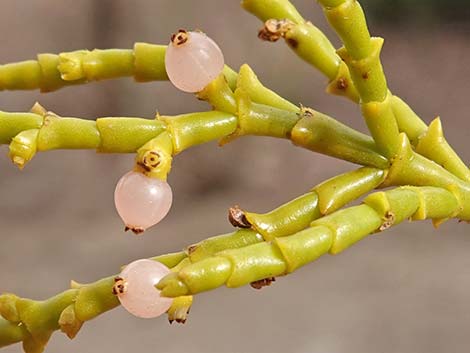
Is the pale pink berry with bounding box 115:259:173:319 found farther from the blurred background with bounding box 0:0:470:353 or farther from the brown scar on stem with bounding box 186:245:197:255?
the blurred background with bounding box 0:0:470:353

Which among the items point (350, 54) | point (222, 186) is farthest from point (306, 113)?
A: point (222, 186)

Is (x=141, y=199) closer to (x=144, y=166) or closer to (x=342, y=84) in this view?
(x=144, y=166)

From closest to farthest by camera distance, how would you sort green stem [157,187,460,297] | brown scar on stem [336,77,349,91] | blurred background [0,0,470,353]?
green stem [157,187,460,297] → brown scar on stem [336,77,349,91] → blurred background [0,0,470,353]

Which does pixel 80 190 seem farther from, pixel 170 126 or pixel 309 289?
pixel 170 126

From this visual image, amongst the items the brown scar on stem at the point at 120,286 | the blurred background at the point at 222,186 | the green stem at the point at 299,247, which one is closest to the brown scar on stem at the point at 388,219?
the green stem at the point at 299,247

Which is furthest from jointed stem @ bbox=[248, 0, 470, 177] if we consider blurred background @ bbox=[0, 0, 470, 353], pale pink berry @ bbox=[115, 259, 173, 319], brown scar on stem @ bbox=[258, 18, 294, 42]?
blurred background @ bbox=[0, 0, 470, 353]
